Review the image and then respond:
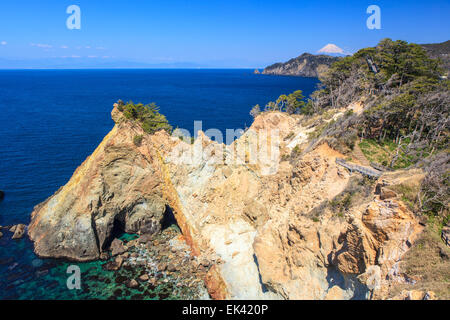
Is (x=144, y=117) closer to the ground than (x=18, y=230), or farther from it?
farther from it

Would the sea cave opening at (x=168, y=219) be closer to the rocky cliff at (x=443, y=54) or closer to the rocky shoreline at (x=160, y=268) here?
the rocky shoreline at (x=160, y=268)

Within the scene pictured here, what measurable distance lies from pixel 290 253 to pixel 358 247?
703 centimetres

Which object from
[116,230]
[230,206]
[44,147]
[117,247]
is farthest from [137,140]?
[44,147]

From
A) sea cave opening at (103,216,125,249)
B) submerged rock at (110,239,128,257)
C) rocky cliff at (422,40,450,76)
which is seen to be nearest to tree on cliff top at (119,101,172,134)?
sea cave opening at (103,216,125,249)

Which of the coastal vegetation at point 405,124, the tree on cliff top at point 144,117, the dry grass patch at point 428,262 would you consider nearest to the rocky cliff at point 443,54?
the coastal vegetation at point 405,124

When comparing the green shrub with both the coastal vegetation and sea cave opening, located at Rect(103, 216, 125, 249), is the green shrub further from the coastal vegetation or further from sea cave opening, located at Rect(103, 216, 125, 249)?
the coastal vegetation

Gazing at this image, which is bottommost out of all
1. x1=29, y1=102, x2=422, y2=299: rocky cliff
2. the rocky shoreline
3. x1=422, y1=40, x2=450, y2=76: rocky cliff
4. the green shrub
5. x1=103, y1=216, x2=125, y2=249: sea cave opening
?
the rocky shoreline

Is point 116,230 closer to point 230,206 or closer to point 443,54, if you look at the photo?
point 230,206

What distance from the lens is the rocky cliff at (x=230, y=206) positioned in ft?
65.6

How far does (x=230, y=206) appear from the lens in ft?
93.5

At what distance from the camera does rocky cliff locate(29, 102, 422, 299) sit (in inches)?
787

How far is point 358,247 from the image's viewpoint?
15.1 m
